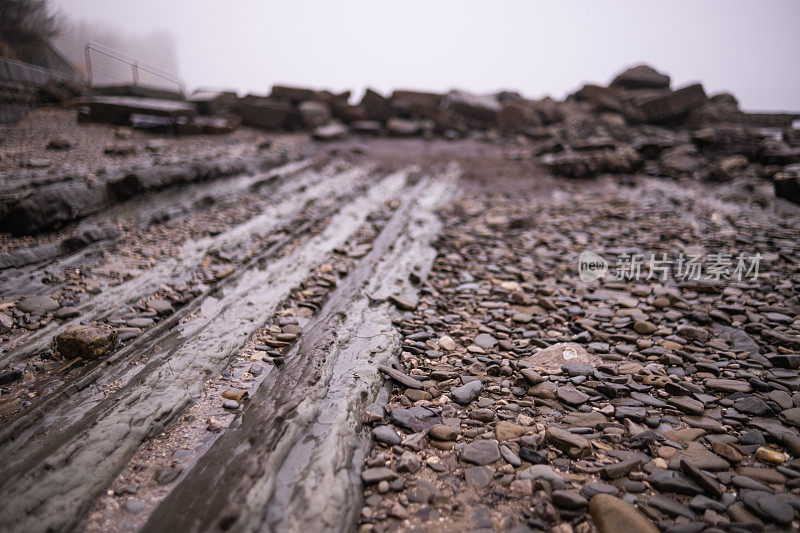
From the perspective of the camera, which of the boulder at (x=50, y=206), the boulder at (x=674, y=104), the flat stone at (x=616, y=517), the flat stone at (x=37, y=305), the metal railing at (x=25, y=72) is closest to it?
the flat stone at (x=616, y=517)

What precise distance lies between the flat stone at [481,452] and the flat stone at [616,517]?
1.43 feet

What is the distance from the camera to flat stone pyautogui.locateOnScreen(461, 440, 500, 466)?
181cm

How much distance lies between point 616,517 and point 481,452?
0.58 m

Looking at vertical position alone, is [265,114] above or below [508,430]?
above

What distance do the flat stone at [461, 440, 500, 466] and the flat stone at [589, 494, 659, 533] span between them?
44 cm

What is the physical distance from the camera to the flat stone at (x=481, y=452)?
1810mm

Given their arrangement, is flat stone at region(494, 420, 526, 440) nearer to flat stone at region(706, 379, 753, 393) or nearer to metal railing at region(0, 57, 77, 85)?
flat stone at region(706, 379, 753, 393)

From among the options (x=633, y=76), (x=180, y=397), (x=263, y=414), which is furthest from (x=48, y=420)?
(x=633, y=76)

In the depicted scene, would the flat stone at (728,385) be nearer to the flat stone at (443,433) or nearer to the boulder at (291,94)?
the flat stone at (443,433)

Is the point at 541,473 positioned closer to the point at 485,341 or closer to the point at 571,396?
the point at 571,396

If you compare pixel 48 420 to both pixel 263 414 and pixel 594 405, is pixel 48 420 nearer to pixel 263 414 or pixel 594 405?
pixel 263 414

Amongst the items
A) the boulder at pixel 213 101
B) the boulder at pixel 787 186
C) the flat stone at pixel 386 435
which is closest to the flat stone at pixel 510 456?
the flat stone at pixel 386 435

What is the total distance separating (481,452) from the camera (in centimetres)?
185

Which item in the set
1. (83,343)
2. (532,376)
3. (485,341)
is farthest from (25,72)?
(532,376)
